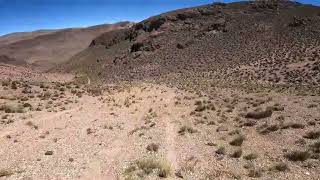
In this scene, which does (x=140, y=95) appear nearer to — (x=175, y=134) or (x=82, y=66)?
(x=175, y=134)

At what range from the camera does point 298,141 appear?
52.5ft

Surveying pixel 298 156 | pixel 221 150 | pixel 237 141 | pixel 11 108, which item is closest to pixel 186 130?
pixel 237 141

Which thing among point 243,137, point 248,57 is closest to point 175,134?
point 243,137

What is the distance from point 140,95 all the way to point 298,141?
67.2ft

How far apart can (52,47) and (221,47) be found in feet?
314

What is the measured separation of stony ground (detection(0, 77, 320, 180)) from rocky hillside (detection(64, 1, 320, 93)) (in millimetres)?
21720

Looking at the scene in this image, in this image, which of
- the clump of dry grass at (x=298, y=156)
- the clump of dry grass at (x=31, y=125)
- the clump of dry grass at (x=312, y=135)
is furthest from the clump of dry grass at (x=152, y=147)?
the clump of dry grass at (x=31, y=125)

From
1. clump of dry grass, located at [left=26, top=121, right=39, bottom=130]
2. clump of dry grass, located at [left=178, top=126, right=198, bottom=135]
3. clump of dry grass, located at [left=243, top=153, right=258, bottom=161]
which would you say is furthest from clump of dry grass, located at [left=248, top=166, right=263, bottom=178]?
clump of dry grass, located at [left=26, top=121, right=39, bottom=130]

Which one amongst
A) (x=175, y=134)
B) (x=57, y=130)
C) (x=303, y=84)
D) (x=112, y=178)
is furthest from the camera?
(x=303, y=84)

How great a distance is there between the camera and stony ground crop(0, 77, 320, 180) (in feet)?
43.1

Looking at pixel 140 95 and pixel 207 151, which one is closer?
pixel 207 151

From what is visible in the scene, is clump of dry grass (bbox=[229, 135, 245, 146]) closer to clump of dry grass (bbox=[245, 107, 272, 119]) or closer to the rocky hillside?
clump of dry grass (bbox=[245, 107, 272, 119])

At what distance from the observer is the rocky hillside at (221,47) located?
5431 cm

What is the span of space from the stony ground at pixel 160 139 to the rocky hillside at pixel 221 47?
21.7 m
